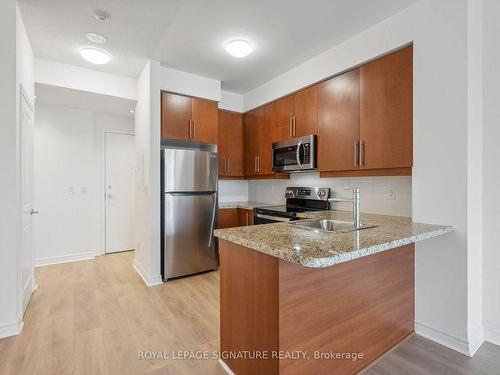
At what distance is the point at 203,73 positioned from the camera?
3350mm

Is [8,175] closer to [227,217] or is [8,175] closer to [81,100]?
[81,100]

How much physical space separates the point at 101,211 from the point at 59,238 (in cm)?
66

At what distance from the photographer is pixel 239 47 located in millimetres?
2590

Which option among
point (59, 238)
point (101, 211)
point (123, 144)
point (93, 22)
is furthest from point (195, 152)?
point (59, 238)

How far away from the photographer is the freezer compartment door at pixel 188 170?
3080 mm

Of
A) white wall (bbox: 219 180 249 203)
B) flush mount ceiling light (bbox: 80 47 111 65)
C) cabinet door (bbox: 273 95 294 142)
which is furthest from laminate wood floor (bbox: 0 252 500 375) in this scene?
flush mount ceiling light (bbox: 80 47 111 65)

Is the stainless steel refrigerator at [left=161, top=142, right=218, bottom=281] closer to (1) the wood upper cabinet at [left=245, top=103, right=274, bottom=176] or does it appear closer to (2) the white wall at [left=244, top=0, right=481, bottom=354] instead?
(1) the wood upper cabinet at [left=245, top=103, right=274, bottom=176]

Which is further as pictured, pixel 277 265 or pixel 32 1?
pixel 32 1

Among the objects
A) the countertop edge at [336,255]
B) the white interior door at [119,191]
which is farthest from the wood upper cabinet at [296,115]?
the white interior door at [119,191]

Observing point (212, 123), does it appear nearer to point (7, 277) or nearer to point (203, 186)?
point (203, 186)

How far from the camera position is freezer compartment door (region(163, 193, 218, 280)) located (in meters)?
3.09

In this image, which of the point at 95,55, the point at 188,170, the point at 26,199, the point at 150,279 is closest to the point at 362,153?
the point at 188,170

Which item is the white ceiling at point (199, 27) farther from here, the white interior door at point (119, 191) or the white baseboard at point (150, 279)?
the white baseboard at point (150, 279)

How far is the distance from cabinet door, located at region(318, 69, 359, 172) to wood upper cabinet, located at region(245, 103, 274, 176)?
35.1 inches
